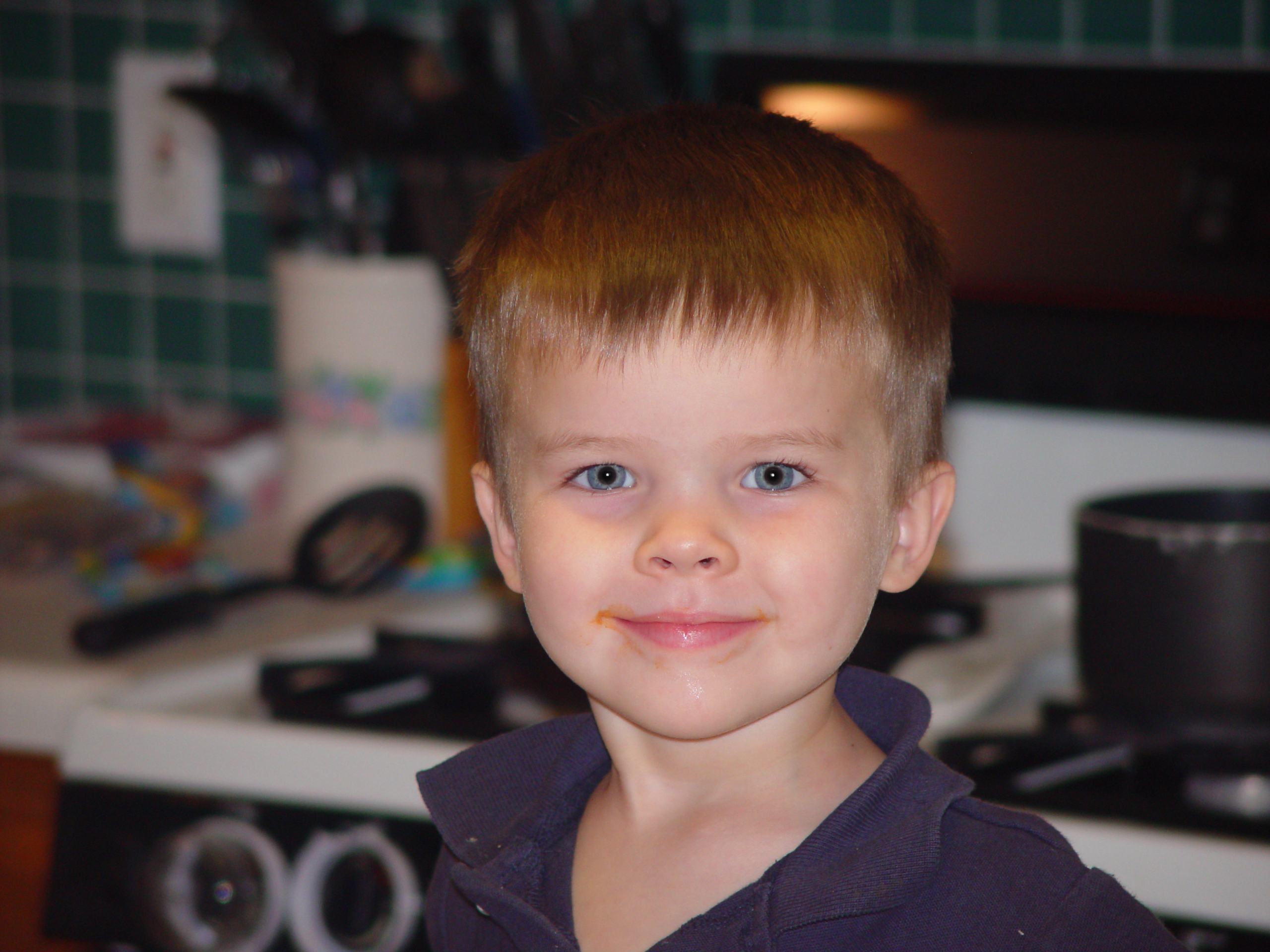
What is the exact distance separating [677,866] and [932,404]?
0.76 ft

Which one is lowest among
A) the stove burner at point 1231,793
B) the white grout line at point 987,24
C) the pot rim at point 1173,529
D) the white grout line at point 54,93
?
the stove burner at point 1231,793

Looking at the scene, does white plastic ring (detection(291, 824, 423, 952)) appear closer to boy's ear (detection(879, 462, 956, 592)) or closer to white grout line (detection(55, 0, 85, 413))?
boy's ear (detection(879, 462, 956, 592))

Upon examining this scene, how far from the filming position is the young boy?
56cm

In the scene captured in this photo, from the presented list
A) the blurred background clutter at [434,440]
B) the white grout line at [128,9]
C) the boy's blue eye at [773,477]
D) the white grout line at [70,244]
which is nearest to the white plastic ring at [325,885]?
the blurred background clutter at [434,440]

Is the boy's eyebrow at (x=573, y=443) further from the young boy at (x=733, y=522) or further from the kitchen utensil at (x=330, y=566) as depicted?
the kitchen utensil at (x=330, y=566)

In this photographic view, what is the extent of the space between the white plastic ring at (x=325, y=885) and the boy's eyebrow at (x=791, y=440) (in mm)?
464

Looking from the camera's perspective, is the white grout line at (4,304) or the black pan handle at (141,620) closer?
the black pan handle at (141,620)

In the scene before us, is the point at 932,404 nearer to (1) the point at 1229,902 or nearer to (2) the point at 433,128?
(1) the point at 1229,902

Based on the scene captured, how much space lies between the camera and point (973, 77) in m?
1.21

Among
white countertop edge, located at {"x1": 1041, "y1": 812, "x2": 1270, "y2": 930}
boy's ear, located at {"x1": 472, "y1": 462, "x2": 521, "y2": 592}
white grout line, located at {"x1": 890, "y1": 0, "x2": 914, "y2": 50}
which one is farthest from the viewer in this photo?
white grout line, located at {"x1": 890, "y1": 0, "x2": 914, "y2": 50}

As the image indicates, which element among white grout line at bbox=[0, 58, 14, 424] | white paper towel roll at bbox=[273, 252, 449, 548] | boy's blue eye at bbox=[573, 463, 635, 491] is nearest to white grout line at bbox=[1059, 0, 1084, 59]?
white paper towel roll at bbox=[273, 252, 449, 548]

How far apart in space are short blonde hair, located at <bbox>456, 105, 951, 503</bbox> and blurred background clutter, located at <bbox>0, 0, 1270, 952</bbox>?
0.17 meters

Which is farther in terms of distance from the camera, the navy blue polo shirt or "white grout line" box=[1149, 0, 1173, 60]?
"white grout line" box=[1149, 0, 1173, 60]

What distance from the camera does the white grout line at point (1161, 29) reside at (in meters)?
1.20
